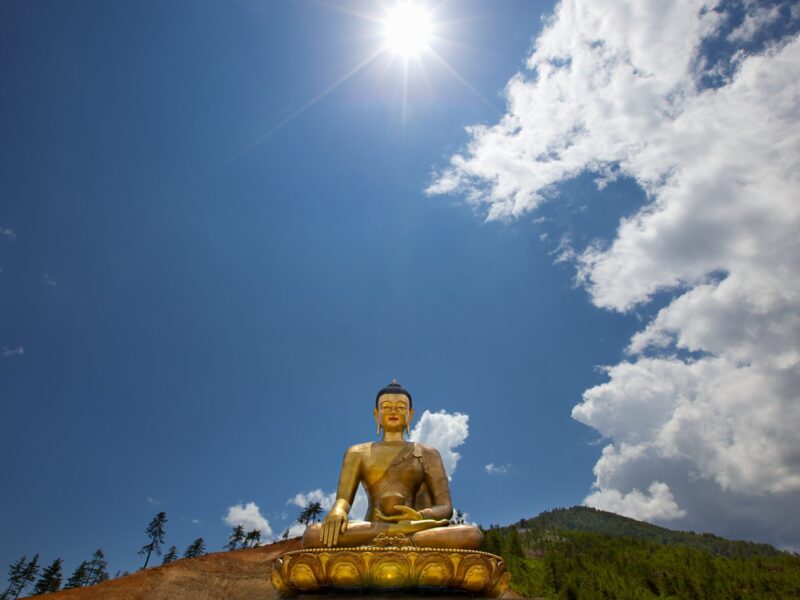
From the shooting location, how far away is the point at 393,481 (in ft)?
23.6

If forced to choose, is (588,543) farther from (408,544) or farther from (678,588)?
(408,544)

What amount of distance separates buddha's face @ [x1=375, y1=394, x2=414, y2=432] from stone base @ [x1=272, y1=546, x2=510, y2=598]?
3.17 m

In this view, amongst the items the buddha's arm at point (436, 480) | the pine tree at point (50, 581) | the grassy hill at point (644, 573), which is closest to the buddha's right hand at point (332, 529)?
the buddha's arm at point (436, 480)

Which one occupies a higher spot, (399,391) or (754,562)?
(754,562)

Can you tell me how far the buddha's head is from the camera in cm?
807

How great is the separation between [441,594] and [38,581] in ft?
186

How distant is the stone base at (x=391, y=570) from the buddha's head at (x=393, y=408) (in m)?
3.17

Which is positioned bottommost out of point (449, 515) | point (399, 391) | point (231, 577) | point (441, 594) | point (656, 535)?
point (441, 594)

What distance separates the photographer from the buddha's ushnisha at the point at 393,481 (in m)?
5.89

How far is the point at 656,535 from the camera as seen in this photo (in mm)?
74062

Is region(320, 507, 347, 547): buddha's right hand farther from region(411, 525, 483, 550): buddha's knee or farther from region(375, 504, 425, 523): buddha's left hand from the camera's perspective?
region(411, 525, 483, 550): buddha's knee

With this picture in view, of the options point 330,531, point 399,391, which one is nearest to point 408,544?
point 330,531

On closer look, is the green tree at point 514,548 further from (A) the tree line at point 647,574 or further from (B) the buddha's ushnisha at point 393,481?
(B) the buddha's ushnisha at point 393,481

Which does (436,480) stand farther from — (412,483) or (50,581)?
(50,581)
